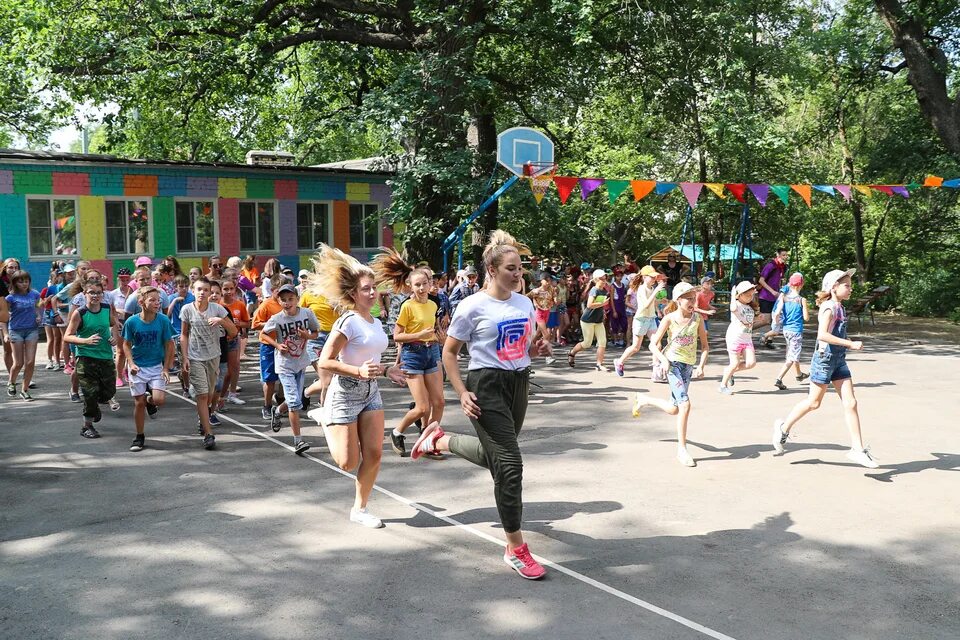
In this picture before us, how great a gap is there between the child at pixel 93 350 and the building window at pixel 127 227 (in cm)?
1310

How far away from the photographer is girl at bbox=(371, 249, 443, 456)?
332 inches

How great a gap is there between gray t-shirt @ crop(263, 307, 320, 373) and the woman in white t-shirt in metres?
2.55

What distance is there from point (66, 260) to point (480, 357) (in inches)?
710

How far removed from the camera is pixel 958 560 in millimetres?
5625

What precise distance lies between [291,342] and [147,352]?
1456mm

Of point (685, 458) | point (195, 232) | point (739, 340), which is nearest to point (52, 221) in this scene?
point (195, 232)

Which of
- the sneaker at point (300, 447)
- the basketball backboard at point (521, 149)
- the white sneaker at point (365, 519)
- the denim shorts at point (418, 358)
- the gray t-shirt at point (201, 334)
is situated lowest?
the white sneaker at point (365, 519)

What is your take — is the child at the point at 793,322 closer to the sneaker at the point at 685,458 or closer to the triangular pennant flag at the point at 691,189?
the triangular pennant flag at the point at 691,189

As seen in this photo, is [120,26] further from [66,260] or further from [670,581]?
[670,581]

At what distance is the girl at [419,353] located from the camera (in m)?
8.45

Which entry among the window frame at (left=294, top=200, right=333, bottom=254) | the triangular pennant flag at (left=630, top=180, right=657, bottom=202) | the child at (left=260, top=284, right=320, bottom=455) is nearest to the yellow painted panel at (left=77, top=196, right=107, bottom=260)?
the window frame at (left=294, top=200, right=333, bottom=254)

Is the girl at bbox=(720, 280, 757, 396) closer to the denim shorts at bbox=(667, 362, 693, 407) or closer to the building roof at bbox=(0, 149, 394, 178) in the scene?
the denim shorts at bbox=(667, 362, 693, 407)

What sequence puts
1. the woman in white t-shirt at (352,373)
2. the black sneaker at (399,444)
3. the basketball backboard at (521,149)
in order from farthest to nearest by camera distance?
the basketball backboard at (521,149) → the black sneaker at (399,444) → the woman in white t-shirt at (352,373)

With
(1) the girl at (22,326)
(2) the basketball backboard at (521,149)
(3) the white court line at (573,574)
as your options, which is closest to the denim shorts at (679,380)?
(3) the white court line at (573,574)
